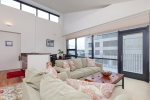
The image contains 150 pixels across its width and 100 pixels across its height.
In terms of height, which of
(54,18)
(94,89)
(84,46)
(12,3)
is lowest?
(94,89)

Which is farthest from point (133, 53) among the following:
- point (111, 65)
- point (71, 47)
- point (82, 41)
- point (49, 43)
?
point (49, 43)

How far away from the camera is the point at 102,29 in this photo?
5.76 meters

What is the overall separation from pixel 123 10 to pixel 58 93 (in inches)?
180

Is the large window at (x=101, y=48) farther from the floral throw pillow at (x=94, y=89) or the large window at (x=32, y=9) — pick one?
the floral throw pillow at (x=94, y=89)

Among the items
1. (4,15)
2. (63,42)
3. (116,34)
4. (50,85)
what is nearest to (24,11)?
(4,15)

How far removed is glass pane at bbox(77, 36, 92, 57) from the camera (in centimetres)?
705

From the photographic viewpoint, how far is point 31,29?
674 centimetres

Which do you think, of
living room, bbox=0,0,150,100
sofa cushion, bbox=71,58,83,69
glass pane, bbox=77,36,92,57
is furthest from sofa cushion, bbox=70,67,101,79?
glass pane, bbox=77,36,92,57

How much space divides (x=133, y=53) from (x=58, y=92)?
461 cm

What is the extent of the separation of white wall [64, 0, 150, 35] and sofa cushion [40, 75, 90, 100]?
4045 millimetres

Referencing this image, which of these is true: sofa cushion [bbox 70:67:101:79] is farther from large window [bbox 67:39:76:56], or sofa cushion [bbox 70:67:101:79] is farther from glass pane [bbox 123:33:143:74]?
large window [bbox 67:39:76:56]

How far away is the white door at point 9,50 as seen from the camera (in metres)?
5.68

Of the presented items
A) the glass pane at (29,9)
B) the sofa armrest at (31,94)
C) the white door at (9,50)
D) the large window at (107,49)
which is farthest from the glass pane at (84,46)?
the sofa armrest at (31,94)

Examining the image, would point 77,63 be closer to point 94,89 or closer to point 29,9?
point 94,89
